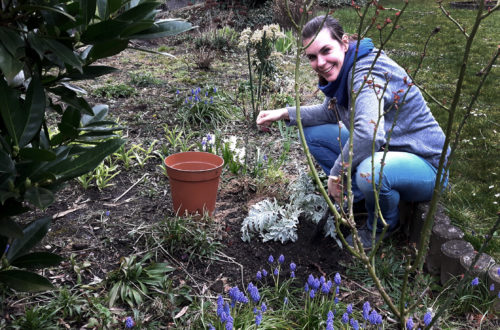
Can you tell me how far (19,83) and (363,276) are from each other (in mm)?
2083

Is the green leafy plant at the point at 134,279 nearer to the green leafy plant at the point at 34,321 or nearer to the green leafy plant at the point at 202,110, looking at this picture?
the green leafy plant at the point at 34,321

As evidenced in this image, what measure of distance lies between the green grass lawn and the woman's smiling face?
419 mm

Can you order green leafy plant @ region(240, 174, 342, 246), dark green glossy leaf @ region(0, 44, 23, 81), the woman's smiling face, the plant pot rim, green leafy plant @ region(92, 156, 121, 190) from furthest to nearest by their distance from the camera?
green leafy plant @ region(92, 156, 121, 190) → the plant pot rim → green leafy plant @ region(240, 174, 342, 246) → the woman's smiling face → dark green glossy leaf @ region(0, 44, 23, 81)

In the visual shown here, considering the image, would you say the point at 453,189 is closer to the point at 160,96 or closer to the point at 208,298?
the point at 208,298

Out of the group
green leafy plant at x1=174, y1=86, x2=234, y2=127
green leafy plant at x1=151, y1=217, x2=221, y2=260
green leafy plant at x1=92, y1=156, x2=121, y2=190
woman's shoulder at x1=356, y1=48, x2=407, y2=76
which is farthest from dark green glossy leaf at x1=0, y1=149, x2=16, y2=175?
green leafy plant at x1=174, y1=86, x2=234, y2=127

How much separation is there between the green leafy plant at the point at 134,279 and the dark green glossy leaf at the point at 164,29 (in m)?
1.40

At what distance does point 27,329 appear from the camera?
2021 millimetres

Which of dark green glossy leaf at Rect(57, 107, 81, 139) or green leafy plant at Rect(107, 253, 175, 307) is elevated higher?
dark green glossy leaf at Rect(57, 107, 81, 139)

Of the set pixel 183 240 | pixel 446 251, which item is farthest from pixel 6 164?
pixel 446 251

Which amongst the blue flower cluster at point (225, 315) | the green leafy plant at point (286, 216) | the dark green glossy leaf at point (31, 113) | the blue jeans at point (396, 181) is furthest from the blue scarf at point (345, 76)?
the dark green glossy leaf at point (31, 113)

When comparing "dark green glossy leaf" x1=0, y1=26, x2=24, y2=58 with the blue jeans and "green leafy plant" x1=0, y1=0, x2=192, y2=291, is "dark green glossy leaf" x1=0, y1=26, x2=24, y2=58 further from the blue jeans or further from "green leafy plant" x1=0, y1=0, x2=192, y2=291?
the blue jeans

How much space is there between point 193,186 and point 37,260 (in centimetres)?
132

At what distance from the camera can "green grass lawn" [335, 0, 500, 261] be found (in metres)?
3.02

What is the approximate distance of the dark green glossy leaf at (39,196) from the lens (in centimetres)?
116
